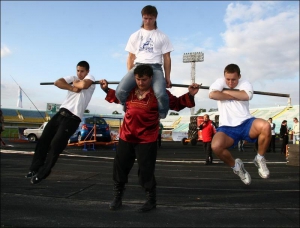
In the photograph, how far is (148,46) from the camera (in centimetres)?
581

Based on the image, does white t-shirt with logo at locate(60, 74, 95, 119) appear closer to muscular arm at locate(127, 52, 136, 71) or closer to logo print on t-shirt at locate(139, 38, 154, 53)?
muscular arm at locate(127, 52, 136, 71)

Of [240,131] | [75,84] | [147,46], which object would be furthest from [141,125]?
[240,131]

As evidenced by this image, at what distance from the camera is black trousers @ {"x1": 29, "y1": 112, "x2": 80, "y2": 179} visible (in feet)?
22.1

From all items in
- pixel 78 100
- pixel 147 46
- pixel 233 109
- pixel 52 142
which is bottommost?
pixel 52 142

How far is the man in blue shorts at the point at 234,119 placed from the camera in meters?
6.15

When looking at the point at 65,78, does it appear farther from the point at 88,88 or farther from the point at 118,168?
the point at 118,168

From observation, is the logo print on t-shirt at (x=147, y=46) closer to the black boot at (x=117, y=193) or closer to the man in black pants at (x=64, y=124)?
the man in black pants at (x=64, y=124)

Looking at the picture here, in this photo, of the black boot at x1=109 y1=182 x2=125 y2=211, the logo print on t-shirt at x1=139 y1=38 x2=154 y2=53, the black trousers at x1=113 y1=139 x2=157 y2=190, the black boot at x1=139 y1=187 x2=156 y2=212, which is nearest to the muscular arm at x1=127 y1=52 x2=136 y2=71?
the logo print on t-shirt at x1=139 y1=38 x2=154 y2=53

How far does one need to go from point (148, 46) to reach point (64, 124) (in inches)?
83.6

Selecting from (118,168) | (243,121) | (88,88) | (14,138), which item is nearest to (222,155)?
(243,121)

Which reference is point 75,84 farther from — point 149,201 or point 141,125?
point 149,201

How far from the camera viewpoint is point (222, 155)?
255 inches

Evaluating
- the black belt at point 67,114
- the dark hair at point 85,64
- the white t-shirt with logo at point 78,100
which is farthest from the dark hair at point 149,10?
the black belt at point 67,114

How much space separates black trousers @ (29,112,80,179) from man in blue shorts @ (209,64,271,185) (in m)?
2.49
